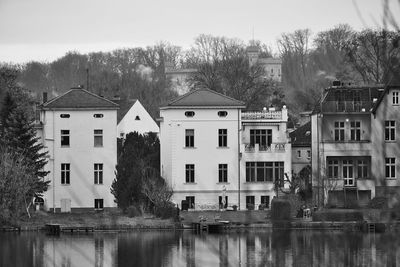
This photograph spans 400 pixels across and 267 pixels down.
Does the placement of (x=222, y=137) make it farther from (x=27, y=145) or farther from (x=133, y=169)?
(x=27, y=145)

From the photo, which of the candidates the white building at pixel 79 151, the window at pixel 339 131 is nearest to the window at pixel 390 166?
the window at pixel 339 131

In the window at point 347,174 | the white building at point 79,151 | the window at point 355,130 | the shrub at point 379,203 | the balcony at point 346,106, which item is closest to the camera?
the shrub at point 379,203

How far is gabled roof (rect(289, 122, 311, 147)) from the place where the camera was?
74.5 metres

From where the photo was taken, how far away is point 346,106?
2606 inches

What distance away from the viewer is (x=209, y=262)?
5450cm

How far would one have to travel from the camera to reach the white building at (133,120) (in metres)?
96.9

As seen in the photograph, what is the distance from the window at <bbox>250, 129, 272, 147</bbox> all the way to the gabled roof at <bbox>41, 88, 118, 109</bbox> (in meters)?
8.47

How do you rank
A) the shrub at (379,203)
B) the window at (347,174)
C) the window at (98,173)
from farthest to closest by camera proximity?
Answer: the window at (98,173) < the window at (347,174) < the shrub at (379,203)

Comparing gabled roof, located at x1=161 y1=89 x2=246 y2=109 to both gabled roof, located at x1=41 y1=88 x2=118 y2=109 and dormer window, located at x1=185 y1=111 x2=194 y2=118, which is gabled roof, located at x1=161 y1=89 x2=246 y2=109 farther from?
gabled roof, located at x1=41 y1=88 x2=118 y2=109

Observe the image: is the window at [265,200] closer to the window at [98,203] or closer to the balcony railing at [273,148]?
the balcony railing at [273,148]

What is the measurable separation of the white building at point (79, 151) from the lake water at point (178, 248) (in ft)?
20.8

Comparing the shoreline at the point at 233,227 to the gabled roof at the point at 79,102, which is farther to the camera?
the gabled roof at the point at 79,102

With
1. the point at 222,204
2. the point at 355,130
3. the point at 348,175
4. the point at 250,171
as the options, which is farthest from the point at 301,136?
the point at 222,204

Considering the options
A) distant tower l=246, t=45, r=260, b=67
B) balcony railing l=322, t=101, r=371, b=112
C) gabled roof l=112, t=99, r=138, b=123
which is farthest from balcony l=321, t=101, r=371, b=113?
distant tower l=246, t=45, r=260, b=67
